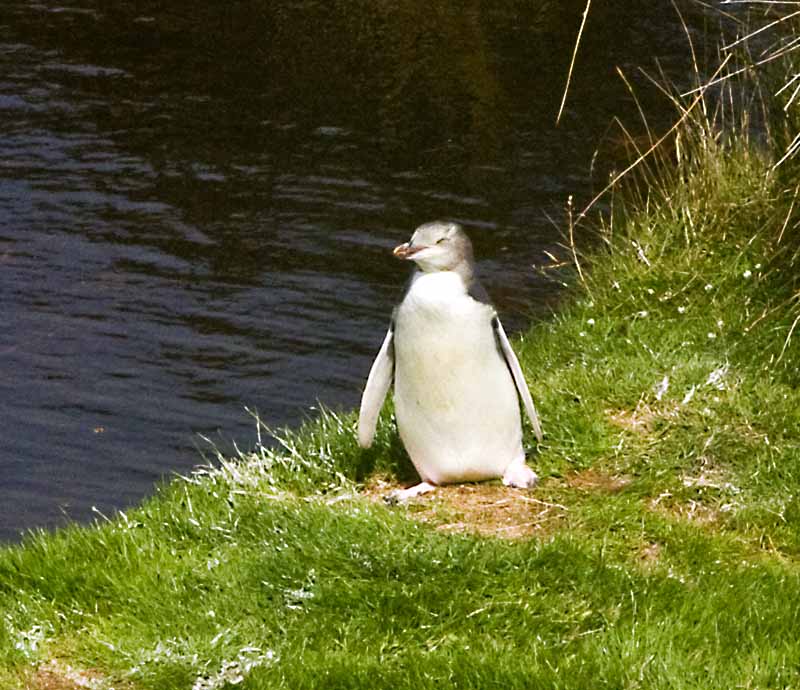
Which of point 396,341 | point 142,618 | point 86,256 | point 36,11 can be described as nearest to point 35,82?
point 36,11

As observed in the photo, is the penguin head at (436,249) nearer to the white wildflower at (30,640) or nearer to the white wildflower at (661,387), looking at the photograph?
the white wildflower at (661,387)

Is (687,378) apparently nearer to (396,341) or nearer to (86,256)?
(396,341)

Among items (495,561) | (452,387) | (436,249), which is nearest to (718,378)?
(452,387)

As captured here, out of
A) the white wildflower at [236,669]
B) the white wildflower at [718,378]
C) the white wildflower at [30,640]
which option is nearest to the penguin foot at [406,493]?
the white wildflower at [236,669]

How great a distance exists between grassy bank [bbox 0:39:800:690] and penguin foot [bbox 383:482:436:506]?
0.08 m

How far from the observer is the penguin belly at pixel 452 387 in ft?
21.8

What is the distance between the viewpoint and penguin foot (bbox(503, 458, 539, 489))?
673 centimetres

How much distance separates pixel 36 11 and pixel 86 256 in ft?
22.9

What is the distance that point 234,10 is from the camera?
61.1 ft

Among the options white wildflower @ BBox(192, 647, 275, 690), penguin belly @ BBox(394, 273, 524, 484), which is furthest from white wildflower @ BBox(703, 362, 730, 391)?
white wildflower @ BBox(192, 647, 275, 690)

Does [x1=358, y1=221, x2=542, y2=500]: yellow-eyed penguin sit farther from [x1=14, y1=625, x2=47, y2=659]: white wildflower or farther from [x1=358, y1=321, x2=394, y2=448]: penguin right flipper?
[x1=14, y1=625, x2=47, y2=659]: white wildflower

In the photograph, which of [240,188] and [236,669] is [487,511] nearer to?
[236,669]

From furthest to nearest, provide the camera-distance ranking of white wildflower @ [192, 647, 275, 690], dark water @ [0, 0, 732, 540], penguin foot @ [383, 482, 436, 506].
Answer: dark water @ [0, 0, 732, 540], penguin foot @ [383, 482, 436, 506], white wildflower @ [192, 647, 275, 690]

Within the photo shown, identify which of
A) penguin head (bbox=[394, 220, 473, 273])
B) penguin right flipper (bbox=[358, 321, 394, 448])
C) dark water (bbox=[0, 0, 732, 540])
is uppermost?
penguin head (bbox=[394, 220, 473, 273])
